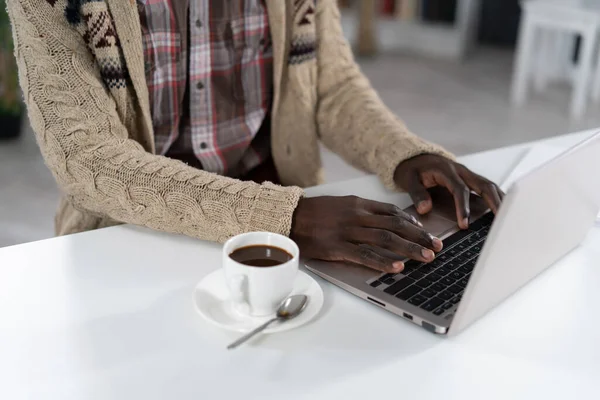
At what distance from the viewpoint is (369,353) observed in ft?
2.33

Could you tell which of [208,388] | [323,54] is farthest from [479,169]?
[208,388]

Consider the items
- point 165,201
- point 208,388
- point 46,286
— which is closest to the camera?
point 208,388

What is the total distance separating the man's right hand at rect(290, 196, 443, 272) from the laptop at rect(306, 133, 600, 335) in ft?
0.05

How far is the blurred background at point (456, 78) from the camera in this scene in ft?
8.83

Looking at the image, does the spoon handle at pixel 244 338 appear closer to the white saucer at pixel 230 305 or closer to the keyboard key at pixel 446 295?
the white saucer at pixel 230 305

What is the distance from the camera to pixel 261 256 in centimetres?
77

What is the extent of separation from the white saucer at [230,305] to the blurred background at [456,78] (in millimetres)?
1575

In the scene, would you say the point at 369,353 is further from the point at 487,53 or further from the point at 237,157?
the point at 487,53

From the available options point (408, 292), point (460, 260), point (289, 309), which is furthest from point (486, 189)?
point (289, 309)

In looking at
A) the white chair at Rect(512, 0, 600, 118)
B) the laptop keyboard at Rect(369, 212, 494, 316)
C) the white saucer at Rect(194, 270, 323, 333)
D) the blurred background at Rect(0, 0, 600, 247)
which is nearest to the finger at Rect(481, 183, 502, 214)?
the laptop keyboard at Rect(369, 212, 494, 316)

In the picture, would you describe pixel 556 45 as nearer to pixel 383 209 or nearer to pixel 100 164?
pixel 383 209

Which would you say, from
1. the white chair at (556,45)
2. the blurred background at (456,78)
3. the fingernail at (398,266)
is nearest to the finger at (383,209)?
the fingernail at (398,266)

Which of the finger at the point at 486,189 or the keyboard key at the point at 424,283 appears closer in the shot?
the keyboard key at the point at 424,283

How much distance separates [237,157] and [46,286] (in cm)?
53
